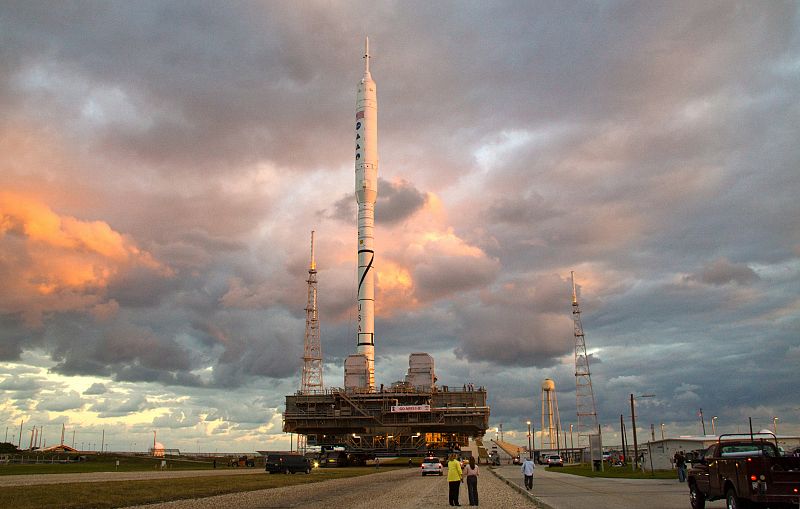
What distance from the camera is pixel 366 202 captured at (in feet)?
311

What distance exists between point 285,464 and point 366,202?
47.5 m

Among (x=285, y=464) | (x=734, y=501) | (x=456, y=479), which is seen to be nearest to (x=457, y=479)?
(x=456, y=479)

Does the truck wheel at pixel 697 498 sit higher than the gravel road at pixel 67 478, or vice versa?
the truck wheel at pixel 697 498

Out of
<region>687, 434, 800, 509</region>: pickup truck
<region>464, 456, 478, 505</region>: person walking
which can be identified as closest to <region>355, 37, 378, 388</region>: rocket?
<region>464, 456, 478, 505</region>: person walking

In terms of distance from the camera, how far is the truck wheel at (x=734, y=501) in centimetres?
1714

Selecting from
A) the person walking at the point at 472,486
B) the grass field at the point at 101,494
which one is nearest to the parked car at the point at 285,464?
the grass field at the point at 101,494

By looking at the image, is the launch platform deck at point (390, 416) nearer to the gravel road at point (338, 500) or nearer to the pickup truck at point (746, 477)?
the gravel road at point (338, 500)

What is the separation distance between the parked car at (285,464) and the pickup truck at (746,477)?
39.8 m

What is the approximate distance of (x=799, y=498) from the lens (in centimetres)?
1538

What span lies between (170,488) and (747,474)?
26.2 metres

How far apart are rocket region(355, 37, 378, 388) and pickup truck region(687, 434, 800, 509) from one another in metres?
73.6

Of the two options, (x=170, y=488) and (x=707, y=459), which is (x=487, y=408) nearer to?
(x=170, y=488)

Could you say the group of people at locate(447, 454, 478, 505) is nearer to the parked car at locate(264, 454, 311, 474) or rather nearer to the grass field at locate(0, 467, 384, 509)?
the grass field at locate(0, 467, 384, 509)

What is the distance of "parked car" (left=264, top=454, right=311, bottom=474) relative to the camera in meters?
54.3
